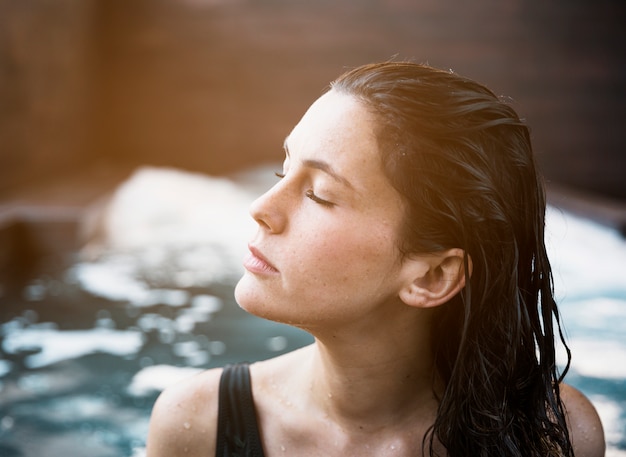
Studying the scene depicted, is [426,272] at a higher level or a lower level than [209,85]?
higher

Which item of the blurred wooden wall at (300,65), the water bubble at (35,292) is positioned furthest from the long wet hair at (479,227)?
the blurred wooden wall at (300,65)

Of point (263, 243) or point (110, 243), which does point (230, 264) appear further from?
point (263, 243)

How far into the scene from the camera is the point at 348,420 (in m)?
1.36

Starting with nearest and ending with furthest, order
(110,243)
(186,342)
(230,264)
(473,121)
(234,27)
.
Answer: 1. (473,121)
2. (186,342)
3. (230,264)
4. (110,243)
5. (234,27)

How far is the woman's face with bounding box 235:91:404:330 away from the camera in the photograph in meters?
1.16

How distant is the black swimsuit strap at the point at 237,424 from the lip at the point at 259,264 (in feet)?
1.06

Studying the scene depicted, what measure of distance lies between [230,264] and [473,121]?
3579 mm

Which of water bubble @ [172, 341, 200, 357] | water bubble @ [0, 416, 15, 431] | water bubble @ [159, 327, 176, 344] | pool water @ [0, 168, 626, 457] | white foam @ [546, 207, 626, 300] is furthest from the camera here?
white foam @ [546, 207, 626, 300]

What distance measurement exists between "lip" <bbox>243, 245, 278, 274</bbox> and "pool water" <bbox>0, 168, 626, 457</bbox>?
1163mm

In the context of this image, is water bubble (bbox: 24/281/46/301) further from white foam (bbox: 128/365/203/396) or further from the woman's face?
the woman's face

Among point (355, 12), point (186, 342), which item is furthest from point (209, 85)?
point (186, 342)

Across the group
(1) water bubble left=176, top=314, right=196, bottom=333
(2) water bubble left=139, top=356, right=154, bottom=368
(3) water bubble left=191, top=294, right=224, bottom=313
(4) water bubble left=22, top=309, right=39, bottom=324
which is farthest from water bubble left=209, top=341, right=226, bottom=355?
(4) water bubble left=22, top=309, right=39, bottom=324

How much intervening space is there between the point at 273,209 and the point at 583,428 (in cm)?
75

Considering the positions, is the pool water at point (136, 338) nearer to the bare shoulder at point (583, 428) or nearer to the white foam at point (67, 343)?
the white foam at point (67, 343)
